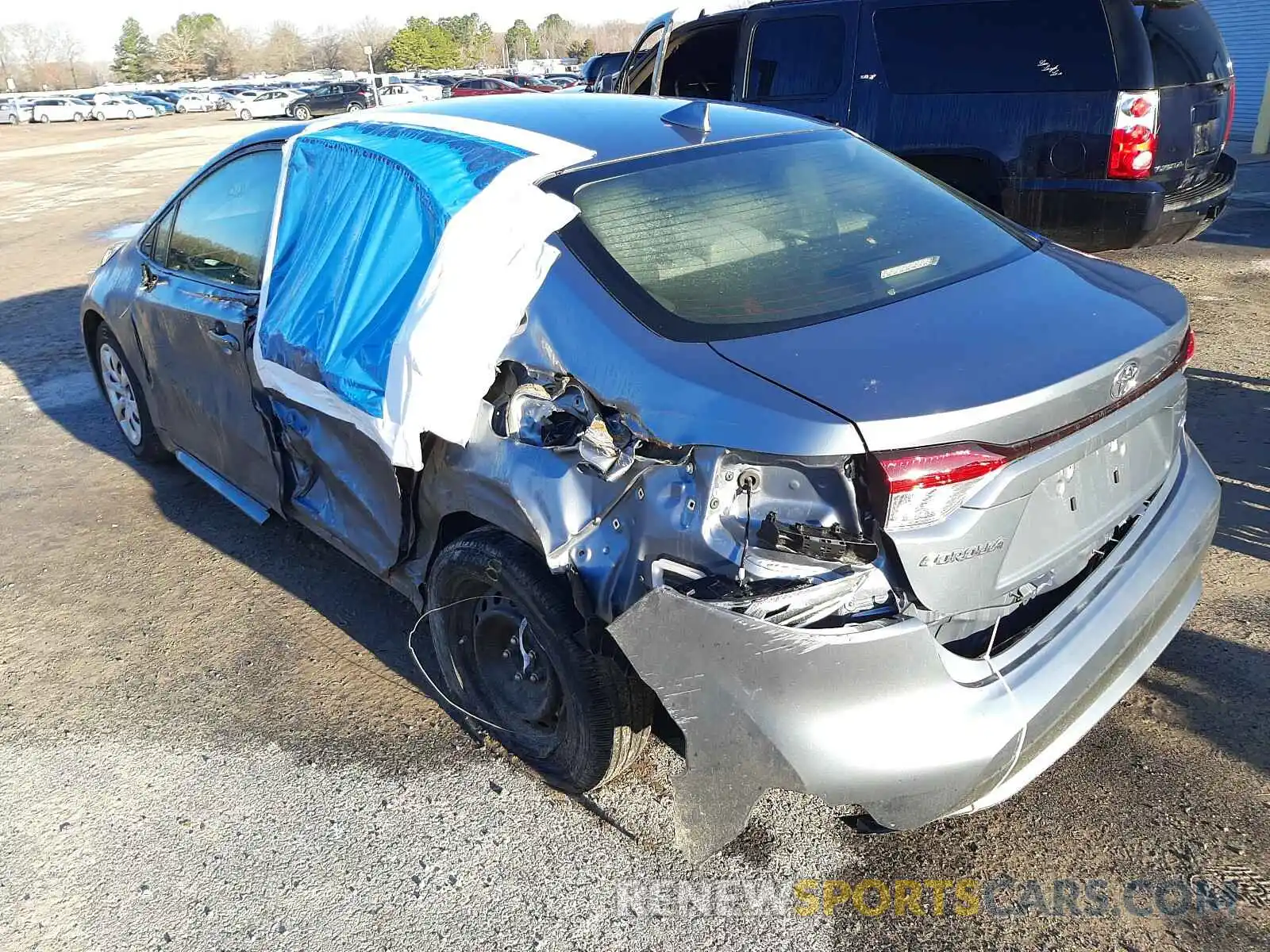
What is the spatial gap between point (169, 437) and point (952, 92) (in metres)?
4.96

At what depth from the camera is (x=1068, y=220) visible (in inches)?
235

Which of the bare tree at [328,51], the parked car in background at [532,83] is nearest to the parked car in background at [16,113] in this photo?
the parked car in background at [532,83]

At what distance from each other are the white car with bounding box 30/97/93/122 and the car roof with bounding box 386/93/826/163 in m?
58.5

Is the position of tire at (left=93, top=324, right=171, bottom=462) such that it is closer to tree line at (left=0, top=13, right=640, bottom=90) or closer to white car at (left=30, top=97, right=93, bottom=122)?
white car at (left=30, top=97, right=93, bottom=122)

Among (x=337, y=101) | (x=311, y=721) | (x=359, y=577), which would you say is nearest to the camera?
(x=311, y=721)

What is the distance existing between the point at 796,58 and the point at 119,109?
57.5m

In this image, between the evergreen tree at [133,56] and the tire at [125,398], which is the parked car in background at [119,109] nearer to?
the tire at [125,398]

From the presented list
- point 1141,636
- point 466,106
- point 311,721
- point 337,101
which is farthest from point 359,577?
point 337,101

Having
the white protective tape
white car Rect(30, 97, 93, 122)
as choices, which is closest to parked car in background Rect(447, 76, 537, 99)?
white car Rect(30, 97, 93, 122)

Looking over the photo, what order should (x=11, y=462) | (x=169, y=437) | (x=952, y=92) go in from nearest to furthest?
1. (x=169, y=437)
2. (x=11, y=462)
3. (x=952, y=92)

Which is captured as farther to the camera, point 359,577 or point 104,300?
point 104,300

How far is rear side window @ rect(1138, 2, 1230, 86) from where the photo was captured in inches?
229

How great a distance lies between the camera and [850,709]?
203 cm

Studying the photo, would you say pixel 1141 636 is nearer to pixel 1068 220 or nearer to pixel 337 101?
pixel 1068 220
